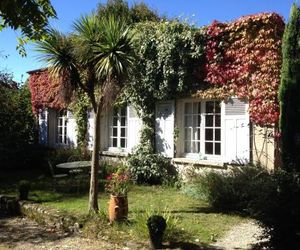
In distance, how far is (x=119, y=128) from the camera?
636 inches

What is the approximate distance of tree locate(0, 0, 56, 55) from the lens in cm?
381

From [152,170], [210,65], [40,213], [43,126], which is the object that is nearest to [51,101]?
[43,126]

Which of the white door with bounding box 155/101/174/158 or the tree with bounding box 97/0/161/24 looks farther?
the tree with bounding box 97/0/161/24

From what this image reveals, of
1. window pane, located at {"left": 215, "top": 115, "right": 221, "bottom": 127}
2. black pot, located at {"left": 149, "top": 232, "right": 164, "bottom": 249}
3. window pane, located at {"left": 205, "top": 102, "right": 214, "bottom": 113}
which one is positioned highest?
window pane, located at {"left": 205, "top": 102, "right": 214, "bottom": 113}

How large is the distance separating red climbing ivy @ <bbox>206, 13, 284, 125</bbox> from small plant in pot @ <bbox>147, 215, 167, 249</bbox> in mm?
4860

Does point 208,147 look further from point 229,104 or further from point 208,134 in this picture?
point 229,104

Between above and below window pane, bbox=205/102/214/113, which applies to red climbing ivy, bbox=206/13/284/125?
above

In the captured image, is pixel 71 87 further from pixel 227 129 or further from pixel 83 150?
pixel 83 150

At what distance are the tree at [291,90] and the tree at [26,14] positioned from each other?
696 cm

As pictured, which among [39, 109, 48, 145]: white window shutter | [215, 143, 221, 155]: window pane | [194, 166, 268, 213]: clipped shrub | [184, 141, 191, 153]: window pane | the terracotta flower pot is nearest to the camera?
the terracotta flower pot

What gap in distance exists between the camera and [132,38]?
8.93 m

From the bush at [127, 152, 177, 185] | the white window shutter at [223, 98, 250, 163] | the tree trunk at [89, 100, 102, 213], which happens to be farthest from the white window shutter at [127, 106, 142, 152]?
the tree trunk at [89, 100, 102, 213]

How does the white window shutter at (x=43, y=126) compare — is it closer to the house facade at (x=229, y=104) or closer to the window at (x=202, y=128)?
the house facade at (x=229, y=104)

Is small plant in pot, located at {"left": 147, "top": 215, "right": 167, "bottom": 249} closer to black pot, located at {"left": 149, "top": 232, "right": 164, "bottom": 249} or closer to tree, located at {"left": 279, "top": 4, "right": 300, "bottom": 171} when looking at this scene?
black pot, located at {"left": 149, "top": 232, "right": 164, "bottom": 249}
